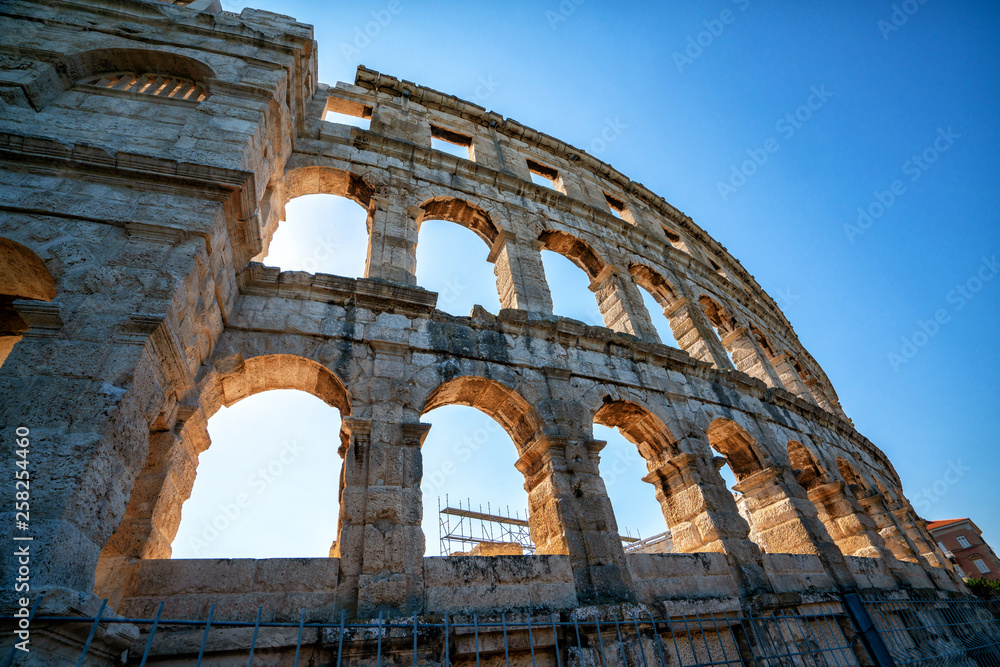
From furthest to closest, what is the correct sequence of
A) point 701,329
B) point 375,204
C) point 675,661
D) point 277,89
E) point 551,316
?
point 701,329
point 375,204
point 551,316
point 277,89
point 675,661

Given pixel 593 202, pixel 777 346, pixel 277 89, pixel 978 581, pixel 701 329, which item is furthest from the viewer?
pixel 978 581

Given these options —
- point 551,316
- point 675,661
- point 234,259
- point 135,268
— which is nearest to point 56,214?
point 135,268

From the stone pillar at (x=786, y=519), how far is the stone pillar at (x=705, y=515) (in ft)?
4.54

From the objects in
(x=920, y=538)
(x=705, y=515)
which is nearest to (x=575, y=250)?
(x=705, y=515)

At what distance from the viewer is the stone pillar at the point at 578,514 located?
4.41 metres

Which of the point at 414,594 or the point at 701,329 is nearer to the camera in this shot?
the point at 414,594

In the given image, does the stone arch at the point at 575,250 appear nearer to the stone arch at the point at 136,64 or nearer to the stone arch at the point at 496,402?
the stone arch at the point at 496,402

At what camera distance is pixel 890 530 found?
845 cm

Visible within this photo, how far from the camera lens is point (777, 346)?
482 inches

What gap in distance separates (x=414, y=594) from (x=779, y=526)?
18.5 ft

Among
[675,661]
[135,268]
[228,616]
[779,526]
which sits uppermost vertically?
[135,268]

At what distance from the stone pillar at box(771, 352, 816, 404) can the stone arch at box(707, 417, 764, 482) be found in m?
4.42

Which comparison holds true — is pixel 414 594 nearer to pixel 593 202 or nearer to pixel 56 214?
pixel 56 214

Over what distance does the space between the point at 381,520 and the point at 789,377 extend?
433 inches
